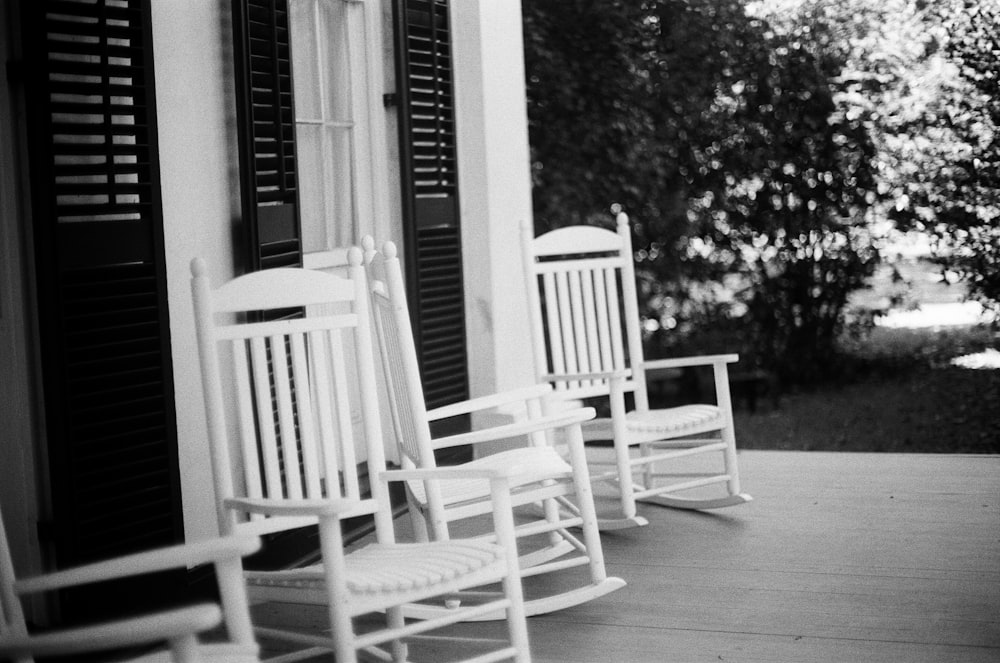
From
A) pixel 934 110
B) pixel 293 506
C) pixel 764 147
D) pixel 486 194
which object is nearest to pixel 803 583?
pixel 293 506

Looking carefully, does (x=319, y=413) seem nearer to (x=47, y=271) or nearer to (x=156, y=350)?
(x=156, y=350)

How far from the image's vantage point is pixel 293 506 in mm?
2475

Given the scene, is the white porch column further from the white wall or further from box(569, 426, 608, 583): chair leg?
box(569, 426, 608, 583): chair leg

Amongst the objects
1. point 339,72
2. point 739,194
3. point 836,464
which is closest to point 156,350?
point 339,72

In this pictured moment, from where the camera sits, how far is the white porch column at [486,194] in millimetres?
5395

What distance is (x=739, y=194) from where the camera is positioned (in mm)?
7230

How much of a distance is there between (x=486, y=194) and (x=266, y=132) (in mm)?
1738

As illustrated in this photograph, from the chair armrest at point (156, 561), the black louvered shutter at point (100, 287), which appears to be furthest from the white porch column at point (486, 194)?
the chair armrest at point (156, 561)

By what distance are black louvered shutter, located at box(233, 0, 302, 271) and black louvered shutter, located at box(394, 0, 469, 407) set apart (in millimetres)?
1030

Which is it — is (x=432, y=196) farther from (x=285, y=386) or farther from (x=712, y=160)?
(x=712, y=160)

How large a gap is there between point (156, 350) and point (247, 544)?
1264 millimetres

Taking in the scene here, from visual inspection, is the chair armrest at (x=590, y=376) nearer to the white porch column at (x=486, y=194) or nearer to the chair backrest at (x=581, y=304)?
the chair backrest at (x=581, y=304)

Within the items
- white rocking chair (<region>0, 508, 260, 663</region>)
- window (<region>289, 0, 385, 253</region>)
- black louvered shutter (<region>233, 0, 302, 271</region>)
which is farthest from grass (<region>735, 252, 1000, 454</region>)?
white rocking chair (<region>0, 508, 260, 663</region>)

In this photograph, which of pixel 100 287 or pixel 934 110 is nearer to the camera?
pixel 100 287
